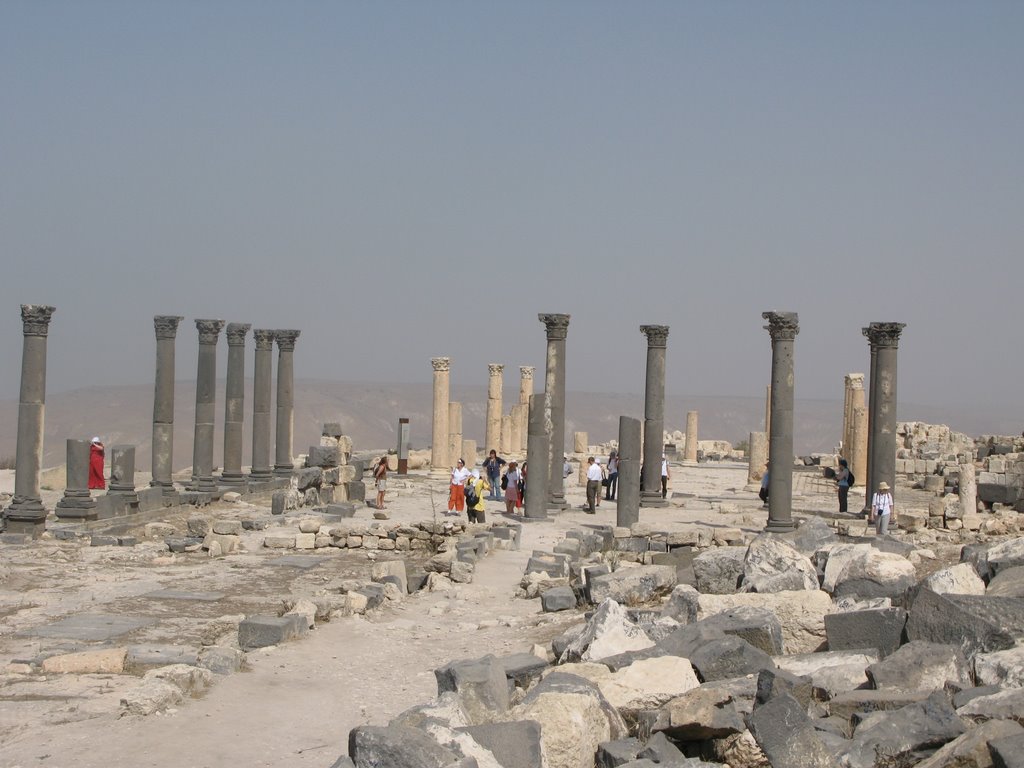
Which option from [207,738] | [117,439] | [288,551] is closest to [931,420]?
[117,439]

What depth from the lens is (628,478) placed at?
25.5 metres

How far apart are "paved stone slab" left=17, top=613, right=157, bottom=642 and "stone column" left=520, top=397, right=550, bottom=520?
13.2m

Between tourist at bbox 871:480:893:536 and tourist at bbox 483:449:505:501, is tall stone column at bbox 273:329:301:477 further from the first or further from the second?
tourist at bbox 871:480:893:536

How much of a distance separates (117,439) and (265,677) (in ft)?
300

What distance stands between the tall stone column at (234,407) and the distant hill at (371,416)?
4101 cm

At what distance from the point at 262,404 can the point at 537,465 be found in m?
11.9

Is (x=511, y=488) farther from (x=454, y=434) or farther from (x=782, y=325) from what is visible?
(x=454, y=434)

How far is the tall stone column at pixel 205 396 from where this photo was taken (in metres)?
32.9

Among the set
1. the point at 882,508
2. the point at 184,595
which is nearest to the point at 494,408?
the point at 882,508

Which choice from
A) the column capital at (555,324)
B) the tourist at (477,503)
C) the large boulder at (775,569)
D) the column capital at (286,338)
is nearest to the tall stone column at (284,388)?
the column capital at (286,338)

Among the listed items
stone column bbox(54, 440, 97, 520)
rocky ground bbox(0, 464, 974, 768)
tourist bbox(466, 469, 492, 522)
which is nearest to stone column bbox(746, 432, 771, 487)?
rocky ground bbox(0, 464, 974, 768)

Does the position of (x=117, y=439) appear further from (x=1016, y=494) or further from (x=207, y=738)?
(x=207, y=738)

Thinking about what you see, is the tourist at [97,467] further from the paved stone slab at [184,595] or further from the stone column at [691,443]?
the stone column at [691,443]

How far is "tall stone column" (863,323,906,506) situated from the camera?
25359 millimetres
